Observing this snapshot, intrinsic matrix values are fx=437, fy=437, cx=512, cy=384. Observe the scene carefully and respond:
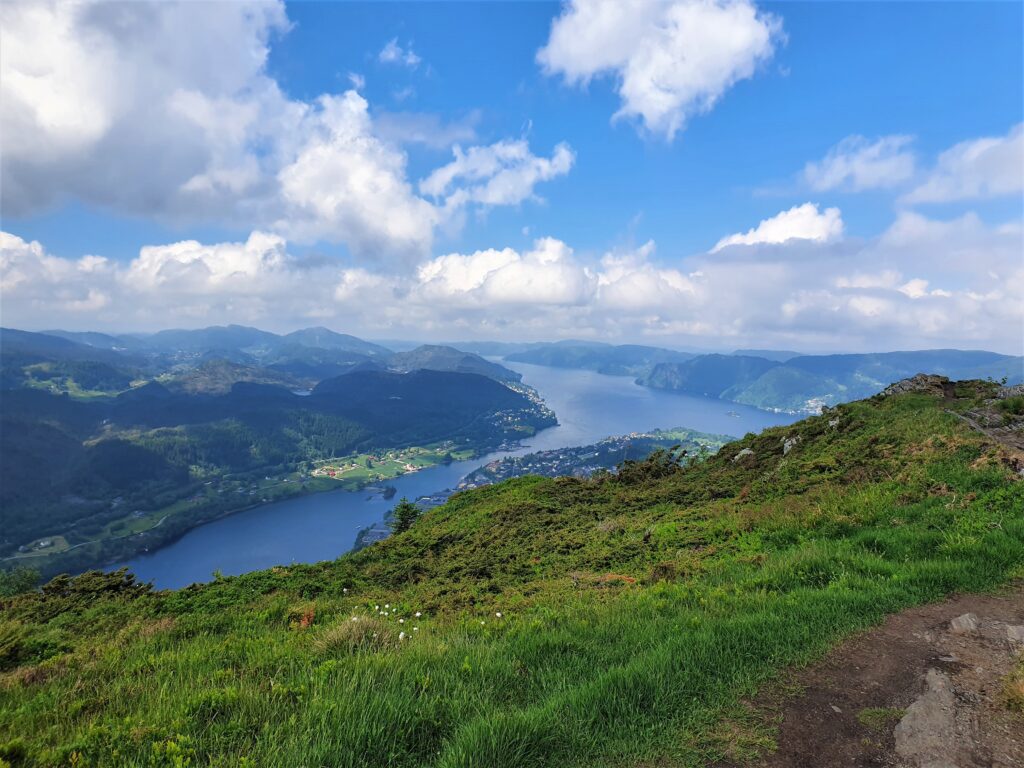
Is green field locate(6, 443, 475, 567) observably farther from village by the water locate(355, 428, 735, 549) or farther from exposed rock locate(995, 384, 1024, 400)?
exposed rock locate(995, 384, 1024, 400)

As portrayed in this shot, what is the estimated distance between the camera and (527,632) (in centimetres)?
672

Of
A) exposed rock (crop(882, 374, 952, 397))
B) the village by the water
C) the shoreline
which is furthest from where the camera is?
the village by the water

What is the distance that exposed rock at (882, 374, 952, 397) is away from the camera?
2241cm

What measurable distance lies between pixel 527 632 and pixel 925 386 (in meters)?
27.5

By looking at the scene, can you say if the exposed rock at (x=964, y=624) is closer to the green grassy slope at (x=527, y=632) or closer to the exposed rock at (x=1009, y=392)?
the green grassy slope at (x=527, y=632)

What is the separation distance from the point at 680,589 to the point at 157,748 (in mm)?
7853

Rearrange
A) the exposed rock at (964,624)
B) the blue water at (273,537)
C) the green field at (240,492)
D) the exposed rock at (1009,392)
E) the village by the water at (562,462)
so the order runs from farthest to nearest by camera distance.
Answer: the village by the water at (562,462), the green field at (240,492), the blue water at (273,537), the exposed rock at (1009,392), the exposed rock at (964,624)

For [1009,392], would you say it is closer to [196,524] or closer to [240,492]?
[196,524]

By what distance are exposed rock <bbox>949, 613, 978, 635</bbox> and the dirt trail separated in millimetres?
11

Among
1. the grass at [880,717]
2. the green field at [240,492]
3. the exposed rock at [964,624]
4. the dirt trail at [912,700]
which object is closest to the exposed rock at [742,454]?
the dirt trail at [912,700]

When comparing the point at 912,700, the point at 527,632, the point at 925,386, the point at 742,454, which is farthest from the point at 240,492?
the point at 912,700

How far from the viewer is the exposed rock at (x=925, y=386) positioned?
22.4 metres

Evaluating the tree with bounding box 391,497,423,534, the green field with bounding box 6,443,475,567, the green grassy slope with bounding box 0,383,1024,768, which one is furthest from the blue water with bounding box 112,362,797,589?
the green grassy slope with bounding box 0,383,1024,768

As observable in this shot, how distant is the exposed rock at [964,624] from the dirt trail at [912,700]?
11 mm
